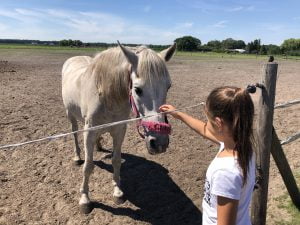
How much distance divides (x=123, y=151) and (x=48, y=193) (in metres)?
2.01

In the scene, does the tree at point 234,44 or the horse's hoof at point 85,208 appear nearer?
the horse's hoof at point 85,208

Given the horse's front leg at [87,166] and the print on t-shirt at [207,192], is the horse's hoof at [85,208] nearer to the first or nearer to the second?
the horse's front leg at [87,166]

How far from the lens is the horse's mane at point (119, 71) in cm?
313

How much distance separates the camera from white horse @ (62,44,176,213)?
3107 millimetres

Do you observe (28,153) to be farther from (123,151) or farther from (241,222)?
(241,222)

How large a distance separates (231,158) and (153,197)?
10.1 ft

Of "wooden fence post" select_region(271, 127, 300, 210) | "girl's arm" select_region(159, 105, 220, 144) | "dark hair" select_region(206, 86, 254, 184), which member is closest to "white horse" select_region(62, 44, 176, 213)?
"girl's arm" select_region(159, 105, 220, 144)

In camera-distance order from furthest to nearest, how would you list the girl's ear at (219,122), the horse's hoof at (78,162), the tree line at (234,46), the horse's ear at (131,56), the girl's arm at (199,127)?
the tree line at (234,46)
the horse's hoof at (78,162)
the horse's ear at (131,56)
the girl's arm at (199,127)
the girl's ear at (219,122)

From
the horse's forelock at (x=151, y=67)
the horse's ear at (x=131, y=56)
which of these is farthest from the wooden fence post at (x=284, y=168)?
the horse's ear at (x=131, y=56)

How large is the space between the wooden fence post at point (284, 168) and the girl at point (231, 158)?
69.7 inches

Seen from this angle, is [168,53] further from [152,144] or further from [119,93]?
[152,144]

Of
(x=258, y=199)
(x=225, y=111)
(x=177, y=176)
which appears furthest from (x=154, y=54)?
(x=177, y=176)

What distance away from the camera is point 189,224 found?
4102mm

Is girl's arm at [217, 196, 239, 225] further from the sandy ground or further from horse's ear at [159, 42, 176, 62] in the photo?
the sandy ground
